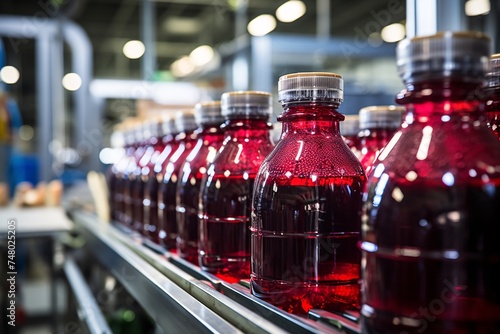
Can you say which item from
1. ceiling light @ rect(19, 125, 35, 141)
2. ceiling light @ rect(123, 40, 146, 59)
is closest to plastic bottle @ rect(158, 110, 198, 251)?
ceiling light @ rect(123, 40, 146, 59)

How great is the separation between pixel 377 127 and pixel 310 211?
31 centimetres

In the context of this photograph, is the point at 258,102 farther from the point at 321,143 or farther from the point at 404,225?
the point at 404,225

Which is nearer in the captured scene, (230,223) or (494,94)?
(494,94)

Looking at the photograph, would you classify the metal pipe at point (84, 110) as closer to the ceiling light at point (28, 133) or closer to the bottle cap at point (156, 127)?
the bottle cap at point (156, 127)

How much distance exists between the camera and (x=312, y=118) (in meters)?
0.86

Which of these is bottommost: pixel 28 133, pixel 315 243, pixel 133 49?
pixel 315 243

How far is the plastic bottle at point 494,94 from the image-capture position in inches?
29.7

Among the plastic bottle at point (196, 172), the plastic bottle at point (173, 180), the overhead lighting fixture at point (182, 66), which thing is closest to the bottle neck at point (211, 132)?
the plastic bottle at point (196, 172)

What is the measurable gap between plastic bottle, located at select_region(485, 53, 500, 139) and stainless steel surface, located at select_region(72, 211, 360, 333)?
328mm

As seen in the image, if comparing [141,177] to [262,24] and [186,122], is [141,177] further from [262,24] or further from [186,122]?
[262,24]

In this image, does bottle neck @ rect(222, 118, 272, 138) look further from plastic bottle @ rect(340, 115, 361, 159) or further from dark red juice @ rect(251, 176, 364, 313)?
dark red juice @ rect(251, 176, 364, 313)

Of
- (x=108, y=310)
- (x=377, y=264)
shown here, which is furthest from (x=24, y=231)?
(x=377, y=264)

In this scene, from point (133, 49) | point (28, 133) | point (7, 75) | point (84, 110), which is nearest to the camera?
point (84, 110)

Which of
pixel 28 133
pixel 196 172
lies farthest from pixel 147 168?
pixel 28 133
